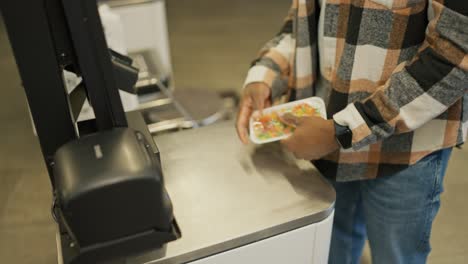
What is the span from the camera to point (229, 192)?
96cm

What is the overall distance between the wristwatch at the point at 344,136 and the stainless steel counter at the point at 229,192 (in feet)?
0.32

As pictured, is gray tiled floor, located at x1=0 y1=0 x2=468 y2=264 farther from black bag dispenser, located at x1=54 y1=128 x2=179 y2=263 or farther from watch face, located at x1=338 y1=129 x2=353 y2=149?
black bag dispenser, located at x1=54 y1=128 x2=179 y2=263

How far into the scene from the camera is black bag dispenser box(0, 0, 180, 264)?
0.67m

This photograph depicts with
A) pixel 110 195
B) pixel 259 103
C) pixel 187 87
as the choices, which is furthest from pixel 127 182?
pixel 187 87

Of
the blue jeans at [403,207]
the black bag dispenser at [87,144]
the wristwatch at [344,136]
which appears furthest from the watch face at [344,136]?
the black bag dispenser at [87,144]

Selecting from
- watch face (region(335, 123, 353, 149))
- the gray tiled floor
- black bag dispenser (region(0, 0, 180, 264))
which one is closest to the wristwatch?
watch face (region(335, 123, 353, 149))

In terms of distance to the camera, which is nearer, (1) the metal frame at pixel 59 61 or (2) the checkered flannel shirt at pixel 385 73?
(1) the metal frame at pixel 59 61

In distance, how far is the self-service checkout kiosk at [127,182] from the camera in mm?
683

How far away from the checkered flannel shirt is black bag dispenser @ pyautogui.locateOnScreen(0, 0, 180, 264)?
44cm

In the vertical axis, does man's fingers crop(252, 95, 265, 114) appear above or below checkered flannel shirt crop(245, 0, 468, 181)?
below

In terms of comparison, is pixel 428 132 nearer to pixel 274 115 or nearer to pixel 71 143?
pixel 274 115

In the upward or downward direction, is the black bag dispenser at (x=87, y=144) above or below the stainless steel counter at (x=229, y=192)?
above

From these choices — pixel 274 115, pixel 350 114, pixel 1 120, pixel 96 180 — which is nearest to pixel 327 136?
pixel 350 114

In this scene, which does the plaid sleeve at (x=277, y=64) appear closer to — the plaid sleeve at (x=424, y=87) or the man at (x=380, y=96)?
the man at (x=380, y=96)
